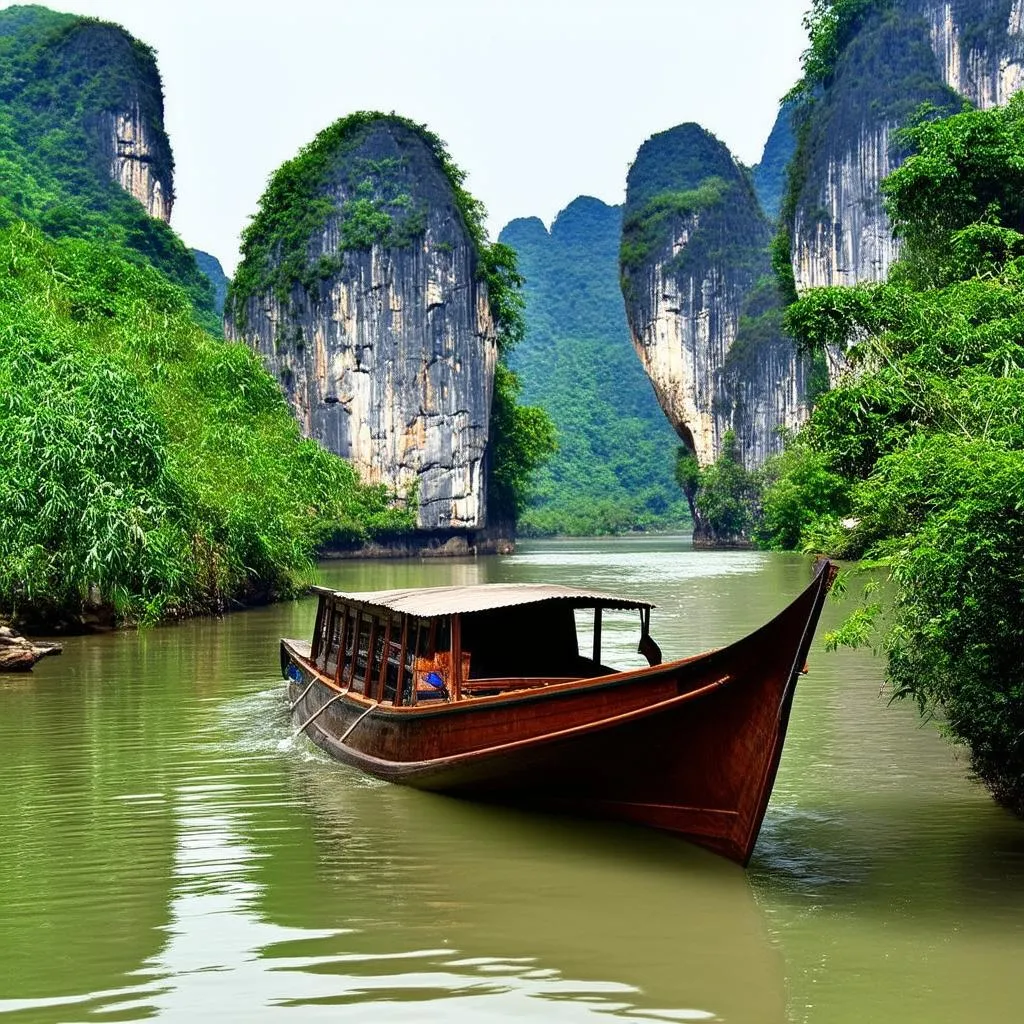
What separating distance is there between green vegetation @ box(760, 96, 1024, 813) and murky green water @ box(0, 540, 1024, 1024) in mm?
708

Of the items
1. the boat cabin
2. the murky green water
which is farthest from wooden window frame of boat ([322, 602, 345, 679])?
the murky green water

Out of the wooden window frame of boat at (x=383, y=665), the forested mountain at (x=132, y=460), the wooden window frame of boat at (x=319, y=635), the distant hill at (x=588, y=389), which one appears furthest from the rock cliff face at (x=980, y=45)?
the wooden window frame of boat at (x=383, y=665)

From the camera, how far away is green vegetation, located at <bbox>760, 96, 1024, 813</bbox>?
621cm

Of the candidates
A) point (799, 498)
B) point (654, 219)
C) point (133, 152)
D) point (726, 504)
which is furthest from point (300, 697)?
point (654, 219)

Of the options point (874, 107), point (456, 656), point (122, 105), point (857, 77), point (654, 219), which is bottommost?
point (456, 656)

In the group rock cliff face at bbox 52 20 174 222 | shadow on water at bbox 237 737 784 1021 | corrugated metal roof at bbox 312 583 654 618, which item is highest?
rock cliff face at bbox 52 20 174 222

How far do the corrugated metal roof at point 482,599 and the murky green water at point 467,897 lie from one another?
3.32ft

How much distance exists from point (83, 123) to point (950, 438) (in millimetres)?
62315

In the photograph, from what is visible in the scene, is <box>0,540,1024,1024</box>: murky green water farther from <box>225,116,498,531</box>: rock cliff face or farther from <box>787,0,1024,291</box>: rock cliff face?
<box>225,116,498,531</box>: rock cliff face

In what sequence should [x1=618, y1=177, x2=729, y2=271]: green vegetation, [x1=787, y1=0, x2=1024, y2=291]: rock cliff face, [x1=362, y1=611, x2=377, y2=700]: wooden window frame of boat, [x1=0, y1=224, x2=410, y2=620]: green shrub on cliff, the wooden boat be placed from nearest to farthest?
the wooden boat → [x1=362, y1=611, x2=377, y2=700]: wooden window frame of boat → [x1=0, y1=224, x2=410, y2=620]: green shrub on cliff → [x1=787, y1=0, x2=1024, y2=291]: rock cliff face → [x1=618, y1=177, x2=729, y2=271]: green vegetation

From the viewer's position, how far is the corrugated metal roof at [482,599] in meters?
7.79

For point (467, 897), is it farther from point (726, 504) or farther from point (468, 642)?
point (726, 504)

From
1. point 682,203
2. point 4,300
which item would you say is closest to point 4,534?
point 4,300

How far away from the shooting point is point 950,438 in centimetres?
712
